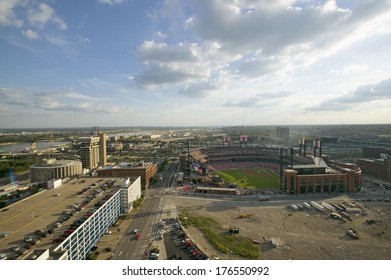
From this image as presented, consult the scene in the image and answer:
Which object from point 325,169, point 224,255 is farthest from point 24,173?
point 325,169

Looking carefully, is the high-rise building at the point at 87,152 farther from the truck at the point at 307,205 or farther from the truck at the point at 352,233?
the truck at the point at 352,233

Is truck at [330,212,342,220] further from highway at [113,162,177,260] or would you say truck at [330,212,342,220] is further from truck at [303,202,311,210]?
highway at [113,162,177,260]

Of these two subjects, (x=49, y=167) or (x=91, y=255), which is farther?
(x=49, y=167)

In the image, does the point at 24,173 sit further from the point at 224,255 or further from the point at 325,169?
the point at 325,169

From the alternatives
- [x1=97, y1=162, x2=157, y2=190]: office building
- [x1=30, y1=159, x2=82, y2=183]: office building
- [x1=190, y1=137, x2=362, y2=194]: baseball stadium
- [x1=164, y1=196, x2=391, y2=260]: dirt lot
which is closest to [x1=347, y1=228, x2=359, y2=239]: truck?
[x1=164, y1=196, x2=391, y2=260]: dirt lot
